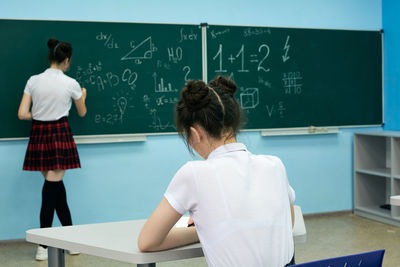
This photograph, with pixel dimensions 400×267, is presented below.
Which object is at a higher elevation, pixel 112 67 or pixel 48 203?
pixel 112 67

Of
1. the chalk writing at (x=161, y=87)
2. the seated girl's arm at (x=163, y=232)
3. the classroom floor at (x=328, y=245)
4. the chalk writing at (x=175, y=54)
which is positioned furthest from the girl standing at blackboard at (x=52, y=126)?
the seated girl's arm at (x=163, y=232)

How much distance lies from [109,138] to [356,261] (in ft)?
10.7

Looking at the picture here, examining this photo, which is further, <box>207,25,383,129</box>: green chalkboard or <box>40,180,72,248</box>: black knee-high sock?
<box>207,25,383,129</box>: green chalkboard

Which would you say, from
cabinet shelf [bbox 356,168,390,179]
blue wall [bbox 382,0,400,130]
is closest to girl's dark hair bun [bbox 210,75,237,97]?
cabinet shelf [bbox 356,168,390,179]

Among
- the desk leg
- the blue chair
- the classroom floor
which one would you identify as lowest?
the classroom floor

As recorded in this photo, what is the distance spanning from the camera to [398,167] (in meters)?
4.80

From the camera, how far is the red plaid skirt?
3795 mm

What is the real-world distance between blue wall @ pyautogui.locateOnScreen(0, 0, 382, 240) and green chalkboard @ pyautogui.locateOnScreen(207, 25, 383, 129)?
0.41ft

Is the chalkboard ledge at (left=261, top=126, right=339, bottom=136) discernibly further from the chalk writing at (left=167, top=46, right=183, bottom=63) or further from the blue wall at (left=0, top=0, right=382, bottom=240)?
the chalk writing at (left=167, top=46, right=183, bottom=63)

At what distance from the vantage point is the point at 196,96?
1538 millimetres

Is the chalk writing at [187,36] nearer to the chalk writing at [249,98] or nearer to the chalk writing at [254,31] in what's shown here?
the chalk writing at [254,31]

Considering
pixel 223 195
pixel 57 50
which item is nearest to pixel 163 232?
pixel 223 195

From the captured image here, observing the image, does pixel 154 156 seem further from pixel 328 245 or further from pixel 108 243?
pixel 108 243

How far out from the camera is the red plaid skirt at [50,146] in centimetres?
379
